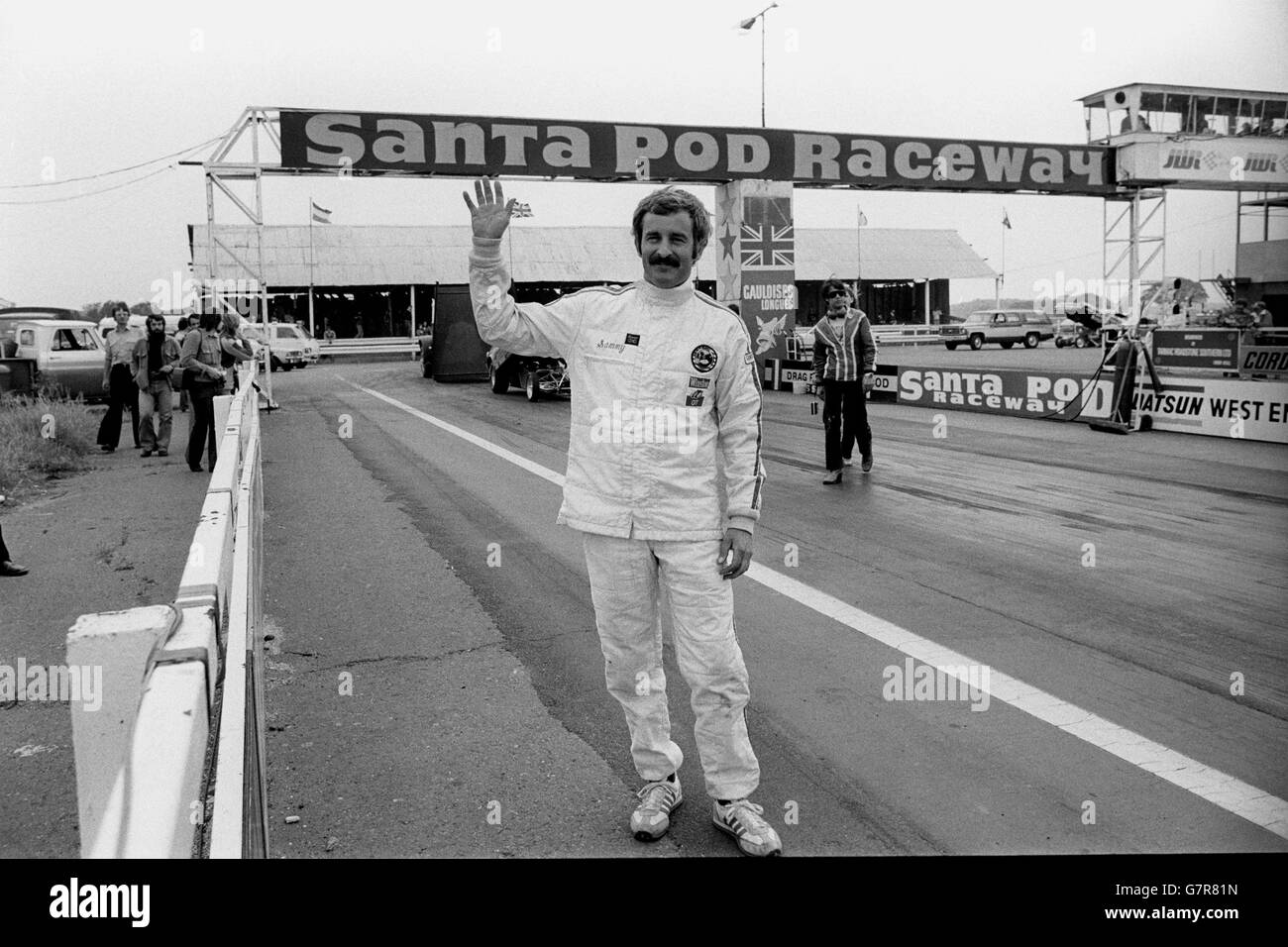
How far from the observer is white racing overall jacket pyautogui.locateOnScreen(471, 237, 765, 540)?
3.69 meters

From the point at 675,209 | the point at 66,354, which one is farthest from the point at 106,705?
the point at 66,354

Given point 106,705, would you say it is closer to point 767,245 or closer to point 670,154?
point 670,154

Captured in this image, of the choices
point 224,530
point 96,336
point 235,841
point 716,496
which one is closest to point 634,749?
point 716,496

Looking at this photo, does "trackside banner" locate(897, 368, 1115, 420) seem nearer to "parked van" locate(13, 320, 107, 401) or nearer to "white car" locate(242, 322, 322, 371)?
"parked van" locate(13, 320, 107, 401)

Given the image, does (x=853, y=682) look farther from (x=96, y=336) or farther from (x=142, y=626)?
(x=96, y=336)

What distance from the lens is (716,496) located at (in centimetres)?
381

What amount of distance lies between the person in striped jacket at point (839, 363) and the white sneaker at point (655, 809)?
775cm

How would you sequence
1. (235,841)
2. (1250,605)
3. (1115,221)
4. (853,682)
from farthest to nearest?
(1115,221), (1250,605), (853,682), (235,841)

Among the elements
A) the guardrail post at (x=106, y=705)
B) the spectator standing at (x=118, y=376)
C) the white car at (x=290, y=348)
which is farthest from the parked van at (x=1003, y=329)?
the guardrail post at (x=106, y=705)

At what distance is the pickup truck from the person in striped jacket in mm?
16620

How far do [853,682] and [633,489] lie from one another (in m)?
2.02

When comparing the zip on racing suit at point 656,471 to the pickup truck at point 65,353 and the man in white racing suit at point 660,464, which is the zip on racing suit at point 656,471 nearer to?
the man in white racing suit at point 660,464

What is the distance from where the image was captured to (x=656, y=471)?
3695 mm

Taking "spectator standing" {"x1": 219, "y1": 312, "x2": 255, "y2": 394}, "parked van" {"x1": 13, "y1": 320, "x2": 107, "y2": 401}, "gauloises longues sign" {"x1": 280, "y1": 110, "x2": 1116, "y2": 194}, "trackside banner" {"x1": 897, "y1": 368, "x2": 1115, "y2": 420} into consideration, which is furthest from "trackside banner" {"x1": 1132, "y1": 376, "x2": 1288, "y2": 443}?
"parked van" {"x1": 13, "y1": 320, "x2": 107, "y2": 401}
